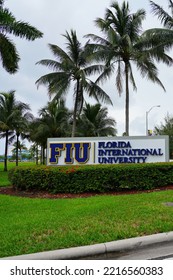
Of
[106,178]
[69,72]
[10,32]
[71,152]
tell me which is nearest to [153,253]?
[106,178]

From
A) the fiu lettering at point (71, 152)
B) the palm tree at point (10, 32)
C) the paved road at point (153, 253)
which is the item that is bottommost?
the paved road at point (153, 253)

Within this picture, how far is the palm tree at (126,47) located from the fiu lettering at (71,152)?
6389mm

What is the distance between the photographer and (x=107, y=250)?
177 inches

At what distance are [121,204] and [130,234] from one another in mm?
2773

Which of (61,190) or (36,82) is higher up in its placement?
(36,82)

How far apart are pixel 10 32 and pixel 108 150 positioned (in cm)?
951

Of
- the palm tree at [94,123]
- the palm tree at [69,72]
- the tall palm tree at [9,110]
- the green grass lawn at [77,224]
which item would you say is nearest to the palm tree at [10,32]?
the palm tree at [69,72]

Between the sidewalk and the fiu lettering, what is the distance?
958cm

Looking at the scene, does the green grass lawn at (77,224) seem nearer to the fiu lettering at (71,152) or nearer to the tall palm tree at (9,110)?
the fiu lettering at (71,152)

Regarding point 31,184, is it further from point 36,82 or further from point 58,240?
point 36,82

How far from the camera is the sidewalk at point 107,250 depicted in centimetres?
429

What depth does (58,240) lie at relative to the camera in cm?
486

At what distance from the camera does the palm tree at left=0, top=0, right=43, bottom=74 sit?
51.4 feet

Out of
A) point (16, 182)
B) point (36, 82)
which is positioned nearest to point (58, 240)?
point (16, 182)
